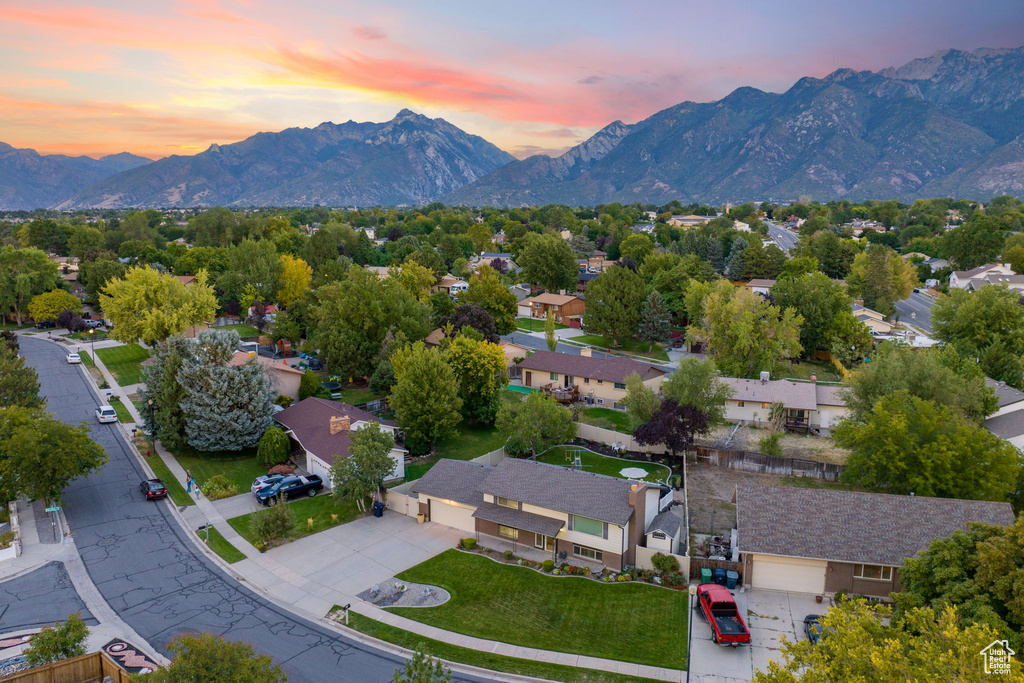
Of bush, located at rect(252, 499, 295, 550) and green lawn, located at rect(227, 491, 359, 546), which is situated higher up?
bush, located at rect(252, 499, 295, 550)

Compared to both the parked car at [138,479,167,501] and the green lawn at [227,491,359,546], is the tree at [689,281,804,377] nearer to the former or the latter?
the green lawn at [227,491,359,546]

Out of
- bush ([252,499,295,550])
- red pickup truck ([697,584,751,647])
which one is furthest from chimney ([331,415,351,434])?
red pickup truck ([697,584,751,647])

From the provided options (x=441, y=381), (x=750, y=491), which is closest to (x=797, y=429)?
(x=750, y=491)

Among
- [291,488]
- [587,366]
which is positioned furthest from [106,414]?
[587,366]

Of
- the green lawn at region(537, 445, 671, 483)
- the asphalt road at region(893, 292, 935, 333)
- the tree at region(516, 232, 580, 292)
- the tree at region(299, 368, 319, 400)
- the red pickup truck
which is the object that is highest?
the tree at region(516, 232, 580, 292)

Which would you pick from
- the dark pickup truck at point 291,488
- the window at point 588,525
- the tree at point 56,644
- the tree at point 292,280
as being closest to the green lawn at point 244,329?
the tree at point 292,280

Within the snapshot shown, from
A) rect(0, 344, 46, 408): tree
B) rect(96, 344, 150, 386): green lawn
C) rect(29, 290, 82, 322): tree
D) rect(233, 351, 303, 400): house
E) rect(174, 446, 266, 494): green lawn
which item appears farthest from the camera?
rect(29, 290, 82, 322): tree

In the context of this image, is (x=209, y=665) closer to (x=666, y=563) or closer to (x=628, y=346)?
(x=666, y=563)
